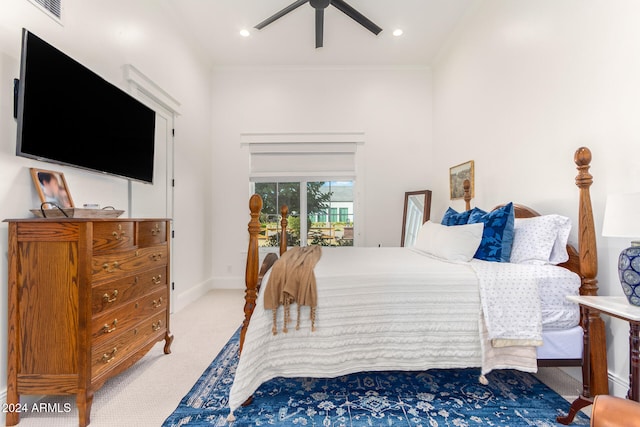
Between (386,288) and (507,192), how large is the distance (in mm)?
1833

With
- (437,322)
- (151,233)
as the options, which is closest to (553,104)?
(437,322)

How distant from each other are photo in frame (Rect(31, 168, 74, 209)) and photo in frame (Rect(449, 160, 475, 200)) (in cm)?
366

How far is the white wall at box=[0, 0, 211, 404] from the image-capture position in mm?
1687

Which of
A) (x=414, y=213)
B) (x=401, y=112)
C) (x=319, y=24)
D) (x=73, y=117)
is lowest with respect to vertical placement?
(x=414, y=213)

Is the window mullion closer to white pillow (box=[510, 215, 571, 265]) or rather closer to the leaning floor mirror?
the leaning floor mirror

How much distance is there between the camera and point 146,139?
2789 mm

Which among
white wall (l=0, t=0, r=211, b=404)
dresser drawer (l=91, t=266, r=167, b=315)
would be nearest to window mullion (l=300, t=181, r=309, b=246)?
white wall (l=0, t=0, r=211, b=404)

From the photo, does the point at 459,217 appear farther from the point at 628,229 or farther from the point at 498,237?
the point at 628,229

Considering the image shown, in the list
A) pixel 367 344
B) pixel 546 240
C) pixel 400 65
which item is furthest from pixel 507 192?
pixel 400 65

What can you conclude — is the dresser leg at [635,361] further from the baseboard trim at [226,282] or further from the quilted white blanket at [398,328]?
the baseboard trim at [226,282]

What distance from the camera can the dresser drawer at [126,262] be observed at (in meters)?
1.69

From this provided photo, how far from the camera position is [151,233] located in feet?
7.36

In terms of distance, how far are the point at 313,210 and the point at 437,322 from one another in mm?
3173

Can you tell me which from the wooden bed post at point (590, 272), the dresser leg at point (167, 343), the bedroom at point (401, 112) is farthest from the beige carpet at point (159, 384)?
the bedroom at point (401, 112)
